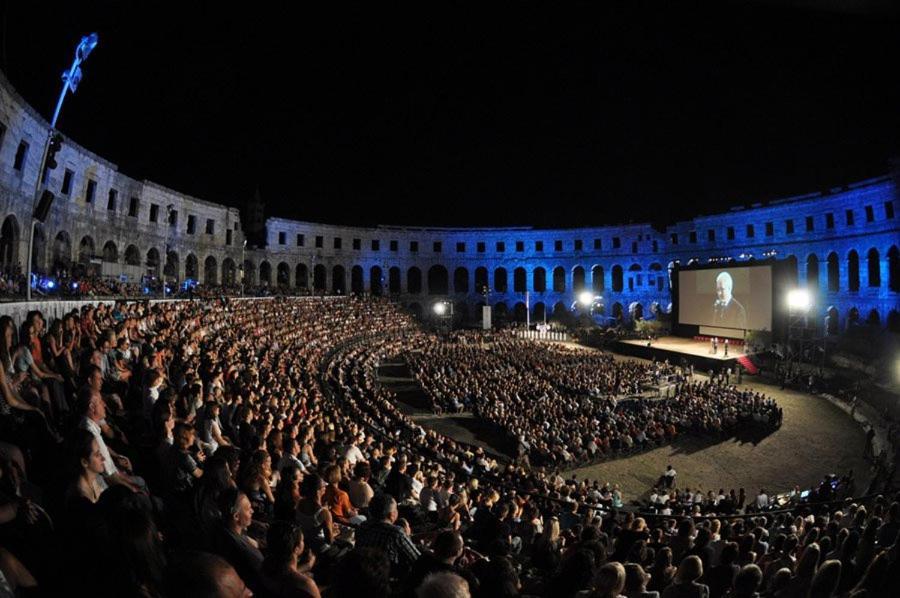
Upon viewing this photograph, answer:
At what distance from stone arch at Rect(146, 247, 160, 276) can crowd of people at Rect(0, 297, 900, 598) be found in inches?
1030

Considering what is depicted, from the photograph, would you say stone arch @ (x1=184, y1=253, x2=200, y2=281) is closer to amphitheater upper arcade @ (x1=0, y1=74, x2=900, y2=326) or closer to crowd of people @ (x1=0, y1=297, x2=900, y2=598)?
amphitheater upper arcade @ (x1=0, y1=74, x2=900, y2=326)

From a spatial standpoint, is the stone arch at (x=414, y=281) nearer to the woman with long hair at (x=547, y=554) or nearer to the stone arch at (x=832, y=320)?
the stone arch at (x=832, y=320)

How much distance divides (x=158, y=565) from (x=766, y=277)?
131 feet

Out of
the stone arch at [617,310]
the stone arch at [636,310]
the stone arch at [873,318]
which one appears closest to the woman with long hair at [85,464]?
the stone arch at [873,318]

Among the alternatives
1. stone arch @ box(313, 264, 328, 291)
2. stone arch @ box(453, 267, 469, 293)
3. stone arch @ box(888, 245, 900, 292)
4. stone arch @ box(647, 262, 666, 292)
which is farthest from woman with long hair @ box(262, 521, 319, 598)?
stone arch @ box(453, 267, 469, 293)

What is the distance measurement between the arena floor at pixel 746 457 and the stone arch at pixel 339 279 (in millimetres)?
37288

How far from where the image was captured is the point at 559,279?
62.5 meters

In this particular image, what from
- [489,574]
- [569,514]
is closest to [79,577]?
[489,574]

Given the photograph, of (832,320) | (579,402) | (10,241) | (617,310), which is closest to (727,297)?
(832,320)

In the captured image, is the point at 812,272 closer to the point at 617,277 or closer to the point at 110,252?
the point at 617,277

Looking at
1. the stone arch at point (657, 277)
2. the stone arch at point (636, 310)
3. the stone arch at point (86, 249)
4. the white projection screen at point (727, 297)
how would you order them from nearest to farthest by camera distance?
the stone arch at point (86, 249)
the white projection screen at point (727, 297)
the stone arch at point (657, 277)
the stone arch at point (636, 310)

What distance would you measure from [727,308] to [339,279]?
43364 millimetres

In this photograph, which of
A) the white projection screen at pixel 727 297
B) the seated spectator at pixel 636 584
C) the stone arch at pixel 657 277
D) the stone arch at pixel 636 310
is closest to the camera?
the seated spectator at pixel 636 584

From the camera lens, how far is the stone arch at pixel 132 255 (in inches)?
1244
